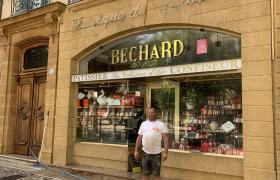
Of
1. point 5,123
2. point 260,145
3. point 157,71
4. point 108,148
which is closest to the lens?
point 260,145

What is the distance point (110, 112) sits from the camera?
798 centimetres

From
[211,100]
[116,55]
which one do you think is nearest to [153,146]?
[211,100]

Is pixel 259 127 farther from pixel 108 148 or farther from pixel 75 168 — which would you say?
pixel 75 168

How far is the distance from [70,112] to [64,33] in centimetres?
252

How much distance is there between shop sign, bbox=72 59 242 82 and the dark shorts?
2083 mm

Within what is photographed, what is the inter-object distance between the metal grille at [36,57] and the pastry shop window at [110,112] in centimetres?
220

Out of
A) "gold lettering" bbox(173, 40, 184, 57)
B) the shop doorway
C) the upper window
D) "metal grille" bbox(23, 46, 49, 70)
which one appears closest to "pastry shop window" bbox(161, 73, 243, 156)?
the upper window

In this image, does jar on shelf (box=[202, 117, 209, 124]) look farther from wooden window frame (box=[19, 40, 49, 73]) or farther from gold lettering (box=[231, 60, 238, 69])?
wooden window frame (box=[19, 40, 49, 73])

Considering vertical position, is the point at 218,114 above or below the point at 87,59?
below

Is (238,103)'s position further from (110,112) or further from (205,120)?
(110,112)

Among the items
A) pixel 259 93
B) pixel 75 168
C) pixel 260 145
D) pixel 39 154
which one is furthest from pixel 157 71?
pixel 39 154

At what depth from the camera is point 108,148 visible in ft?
24.1

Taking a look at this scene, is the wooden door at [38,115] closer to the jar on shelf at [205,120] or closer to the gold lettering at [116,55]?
the gold lettering at [116,55]

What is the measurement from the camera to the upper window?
5.98 meters
